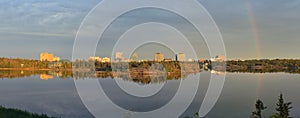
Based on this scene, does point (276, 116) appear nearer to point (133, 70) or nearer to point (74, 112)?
point (74, 112)

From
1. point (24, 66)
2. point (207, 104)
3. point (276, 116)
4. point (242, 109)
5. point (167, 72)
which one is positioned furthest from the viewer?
point (24, 66)

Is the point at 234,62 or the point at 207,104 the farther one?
the point at 234,62

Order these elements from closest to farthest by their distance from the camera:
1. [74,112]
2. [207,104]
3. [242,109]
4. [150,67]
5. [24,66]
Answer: [74,112] < [242,109] < [207,104] < [150,67] < [24,66]

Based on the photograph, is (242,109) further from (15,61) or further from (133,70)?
(15,61)

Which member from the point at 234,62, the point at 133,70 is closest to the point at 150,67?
the point at 133,70

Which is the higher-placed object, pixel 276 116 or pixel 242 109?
pixel 276 116

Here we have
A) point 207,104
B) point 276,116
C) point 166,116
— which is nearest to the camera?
point 276,116

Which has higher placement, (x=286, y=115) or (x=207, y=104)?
(x=286, y=115)

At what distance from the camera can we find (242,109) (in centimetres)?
1795

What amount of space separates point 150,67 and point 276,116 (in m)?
70.8

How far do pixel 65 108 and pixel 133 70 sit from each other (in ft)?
180

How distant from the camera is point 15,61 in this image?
368ft

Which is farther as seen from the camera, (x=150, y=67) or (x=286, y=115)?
(x=150, y=67)

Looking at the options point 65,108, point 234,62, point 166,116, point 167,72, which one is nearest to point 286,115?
point 166,116
